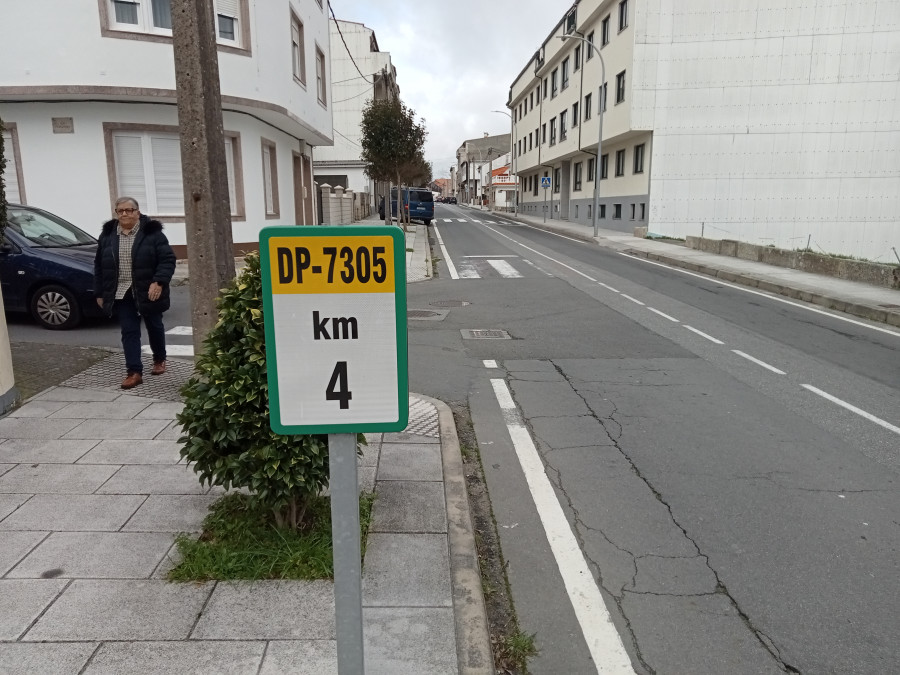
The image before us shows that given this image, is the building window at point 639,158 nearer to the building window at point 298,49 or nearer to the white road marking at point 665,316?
the building window at point 298,49

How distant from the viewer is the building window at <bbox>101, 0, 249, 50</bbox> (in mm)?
14203

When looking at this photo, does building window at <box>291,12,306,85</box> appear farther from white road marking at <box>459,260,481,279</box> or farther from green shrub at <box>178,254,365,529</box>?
green shrub at <box>178,254,365,529</box>

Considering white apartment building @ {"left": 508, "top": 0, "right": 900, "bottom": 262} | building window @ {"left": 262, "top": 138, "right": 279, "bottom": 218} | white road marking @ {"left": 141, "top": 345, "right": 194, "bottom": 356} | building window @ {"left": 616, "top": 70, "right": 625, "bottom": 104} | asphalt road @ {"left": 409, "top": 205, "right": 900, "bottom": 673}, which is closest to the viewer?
asphalt road @ {"left": 409, "top": 205, "right": 900, "bottom": 673}

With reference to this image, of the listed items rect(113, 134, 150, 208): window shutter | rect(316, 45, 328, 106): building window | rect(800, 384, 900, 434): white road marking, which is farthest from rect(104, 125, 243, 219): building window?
rect(800, 384, 900, 434): white road marking

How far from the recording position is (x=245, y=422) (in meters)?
3.36

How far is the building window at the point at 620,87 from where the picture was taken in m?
29.9

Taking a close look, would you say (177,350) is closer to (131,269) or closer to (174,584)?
(131,269)

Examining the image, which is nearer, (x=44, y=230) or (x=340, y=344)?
(x=340, y=344)

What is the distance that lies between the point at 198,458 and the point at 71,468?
167 centimetres

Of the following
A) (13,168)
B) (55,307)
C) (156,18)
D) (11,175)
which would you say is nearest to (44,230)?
(55,307)

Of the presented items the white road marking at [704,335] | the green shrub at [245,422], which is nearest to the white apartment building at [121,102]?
the white road marking at [704,335]

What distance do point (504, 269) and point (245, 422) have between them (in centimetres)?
1478

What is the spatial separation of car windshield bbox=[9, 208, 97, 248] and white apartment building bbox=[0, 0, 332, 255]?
5527mm

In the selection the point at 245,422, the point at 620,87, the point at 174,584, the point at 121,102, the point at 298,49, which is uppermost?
the point at 620,87
